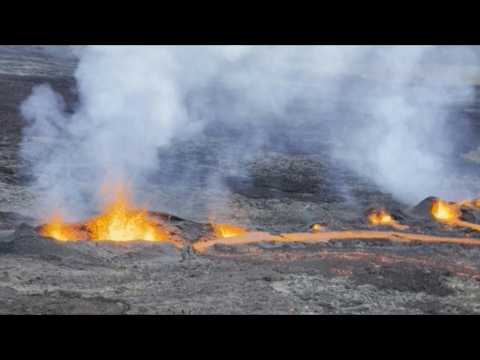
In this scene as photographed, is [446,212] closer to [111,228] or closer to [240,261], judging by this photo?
[240,261]

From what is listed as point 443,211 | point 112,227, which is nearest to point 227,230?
point 112,227

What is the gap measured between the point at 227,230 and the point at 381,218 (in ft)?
15.2

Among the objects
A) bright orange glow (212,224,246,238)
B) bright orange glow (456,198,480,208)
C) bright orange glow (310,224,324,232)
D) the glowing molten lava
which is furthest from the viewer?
bright orange glow (456,198,480,208)

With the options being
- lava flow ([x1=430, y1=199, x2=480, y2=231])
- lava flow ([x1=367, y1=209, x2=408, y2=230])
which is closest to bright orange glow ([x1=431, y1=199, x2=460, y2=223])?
lava flow ([x1=430, y1=199, x2=480, y2=231])

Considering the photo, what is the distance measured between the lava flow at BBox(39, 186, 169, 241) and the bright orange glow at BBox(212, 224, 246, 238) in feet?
4.44

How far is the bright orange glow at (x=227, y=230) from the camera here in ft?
→ 47.5

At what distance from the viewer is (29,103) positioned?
27.1m

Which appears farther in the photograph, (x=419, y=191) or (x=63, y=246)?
(x=419, y=191)

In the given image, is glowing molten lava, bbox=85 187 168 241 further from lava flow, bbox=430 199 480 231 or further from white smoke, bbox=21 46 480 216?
lava flow, bbox=430 199 480 231

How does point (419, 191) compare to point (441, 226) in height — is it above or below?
above

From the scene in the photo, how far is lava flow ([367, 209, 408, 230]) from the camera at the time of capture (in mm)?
16250

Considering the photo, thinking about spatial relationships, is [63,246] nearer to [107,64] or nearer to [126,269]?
[126,269]

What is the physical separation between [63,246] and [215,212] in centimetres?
505

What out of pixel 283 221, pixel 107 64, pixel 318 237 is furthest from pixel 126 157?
pixel 318 237
